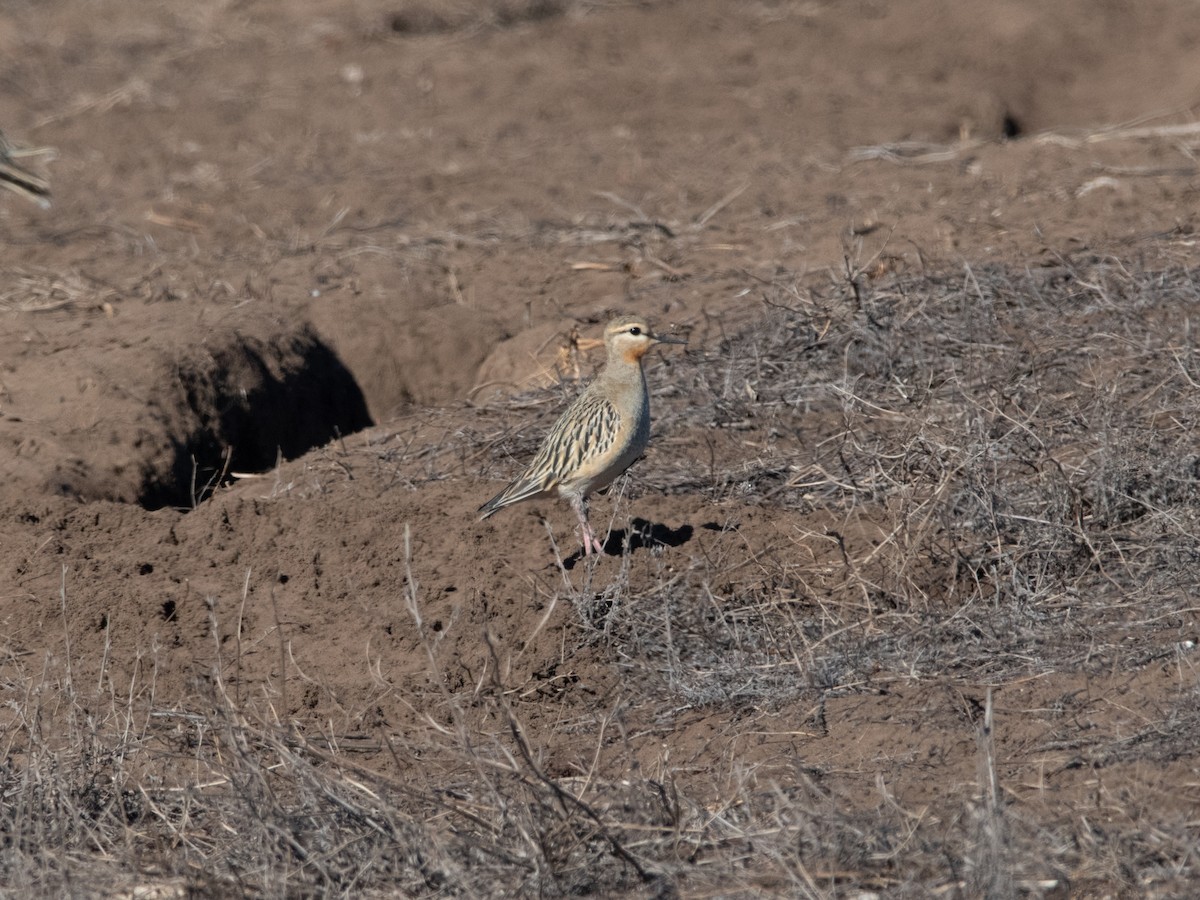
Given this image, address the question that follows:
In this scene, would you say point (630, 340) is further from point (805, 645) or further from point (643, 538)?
point (805, 645)

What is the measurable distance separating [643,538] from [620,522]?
0.30 metres

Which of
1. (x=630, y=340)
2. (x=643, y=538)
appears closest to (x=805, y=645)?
(x=643, y=538)

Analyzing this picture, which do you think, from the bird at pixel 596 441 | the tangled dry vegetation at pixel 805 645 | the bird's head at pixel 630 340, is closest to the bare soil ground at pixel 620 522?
the tangled dry vegetation at pixel 805 645

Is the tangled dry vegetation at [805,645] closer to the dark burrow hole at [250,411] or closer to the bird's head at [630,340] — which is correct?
the bird's head at [630,340]

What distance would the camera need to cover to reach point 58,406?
763 centimetres

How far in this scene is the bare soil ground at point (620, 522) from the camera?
4.52m

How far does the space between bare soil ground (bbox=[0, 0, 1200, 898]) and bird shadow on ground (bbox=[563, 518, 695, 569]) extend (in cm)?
3

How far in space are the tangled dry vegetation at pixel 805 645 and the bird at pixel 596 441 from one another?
0.31m

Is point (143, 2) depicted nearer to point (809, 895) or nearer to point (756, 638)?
point (756, 638)

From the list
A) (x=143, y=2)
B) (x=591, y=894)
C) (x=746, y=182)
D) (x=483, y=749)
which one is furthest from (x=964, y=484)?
(x=143, y=2)

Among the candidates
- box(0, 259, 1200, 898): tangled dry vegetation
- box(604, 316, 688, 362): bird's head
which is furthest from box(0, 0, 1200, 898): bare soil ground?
box(604, 316, 688, 362): bird's head

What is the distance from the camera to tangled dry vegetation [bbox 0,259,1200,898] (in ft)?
14.3

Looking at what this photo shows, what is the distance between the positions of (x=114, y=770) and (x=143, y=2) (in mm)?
15283

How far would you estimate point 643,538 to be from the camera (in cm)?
639
